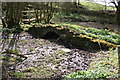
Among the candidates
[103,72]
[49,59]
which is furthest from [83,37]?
[103,72]

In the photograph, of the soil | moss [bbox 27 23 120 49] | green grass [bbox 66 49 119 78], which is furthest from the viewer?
moss [bbox 27 23 120 49]

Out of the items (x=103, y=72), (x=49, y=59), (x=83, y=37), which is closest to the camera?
(x=103, y=72)

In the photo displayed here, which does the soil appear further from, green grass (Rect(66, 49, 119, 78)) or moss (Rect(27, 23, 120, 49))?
green grass (Rect(66, 49, 119, 78))

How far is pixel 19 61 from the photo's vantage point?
6.24 meters

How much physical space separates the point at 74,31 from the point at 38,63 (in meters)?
3.41

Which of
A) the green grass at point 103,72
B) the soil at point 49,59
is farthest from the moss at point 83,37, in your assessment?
the green grass at point 103,72

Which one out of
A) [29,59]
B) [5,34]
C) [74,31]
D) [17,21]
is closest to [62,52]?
[29,59]

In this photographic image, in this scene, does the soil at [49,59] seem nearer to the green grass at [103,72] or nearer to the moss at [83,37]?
the moss at [83,37]

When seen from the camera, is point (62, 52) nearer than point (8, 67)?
No

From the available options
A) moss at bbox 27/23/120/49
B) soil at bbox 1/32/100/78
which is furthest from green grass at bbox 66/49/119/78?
moss at bbox 27/23/120/49

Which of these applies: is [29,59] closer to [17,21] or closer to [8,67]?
[8,67]

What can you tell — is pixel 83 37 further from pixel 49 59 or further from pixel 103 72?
pixel 103 72

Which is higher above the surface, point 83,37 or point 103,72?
point 103,72

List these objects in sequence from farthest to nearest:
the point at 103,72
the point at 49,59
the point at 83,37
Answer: the point at 83,37
the point at 49,59
the point at 103,72
